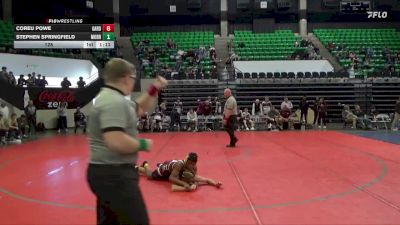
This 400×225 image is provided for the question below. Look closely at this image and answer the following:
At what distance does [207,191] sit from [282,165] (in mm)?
2641

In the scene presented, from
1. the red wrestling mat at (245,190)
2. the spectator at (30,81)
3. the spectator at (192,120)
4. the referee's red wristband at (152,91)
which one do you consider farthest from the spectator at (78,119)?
the referee's red wristband at (152,91)

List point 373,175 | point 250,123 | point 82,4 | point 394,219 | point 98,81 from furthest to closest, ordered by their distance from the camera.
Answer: point 82,4, point 98,81, point 250,123, point 373,175, point 394,219

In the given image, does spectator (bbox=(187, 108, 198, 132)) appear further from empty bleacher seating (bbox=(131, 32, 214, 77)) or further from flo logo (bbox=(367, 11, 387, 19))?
flo logo (bbox=(367, 11, 387, 19))

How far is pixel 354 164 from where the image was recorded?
26.1 ft

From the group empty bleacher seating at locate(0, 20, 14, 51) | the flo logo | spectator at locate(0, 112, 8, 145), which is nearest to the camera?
spectator at locate(0, 112, 8, 145)

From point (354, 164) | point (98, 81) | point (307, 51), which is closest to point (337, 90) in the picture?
point (307, 51)

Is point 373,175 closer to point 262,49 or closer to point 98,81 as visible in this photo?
point 98,81

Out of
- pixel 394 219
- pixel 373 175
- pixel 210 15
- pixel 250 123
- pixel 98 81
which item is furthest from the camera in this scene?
pixel 210 15

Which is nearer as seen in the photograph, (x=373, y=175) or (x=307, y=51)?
(x=373, y=175)

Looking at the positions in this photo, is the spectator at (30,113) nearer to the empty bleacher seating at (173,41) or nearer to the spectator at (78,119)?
the spectator at (78,119)
